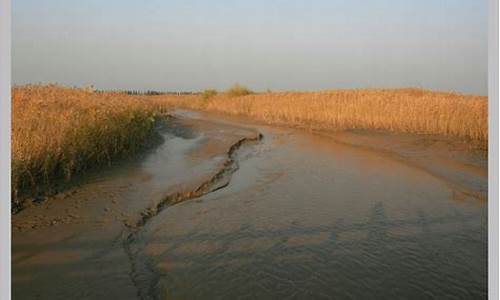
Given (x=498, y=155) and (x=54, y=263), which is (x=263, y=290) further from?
(x=498, y=155)

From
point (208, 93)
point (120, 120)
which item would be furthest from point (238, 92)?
point (120, 120)

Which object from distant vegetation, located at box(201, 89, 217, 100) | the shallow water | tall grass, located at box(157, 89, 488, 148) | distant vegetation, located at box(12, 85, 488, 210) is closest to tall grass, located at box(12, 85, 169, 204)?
distant vegetation, located at box(12, 85, 488, 210)

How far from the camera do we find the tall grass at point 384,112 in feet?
17.5

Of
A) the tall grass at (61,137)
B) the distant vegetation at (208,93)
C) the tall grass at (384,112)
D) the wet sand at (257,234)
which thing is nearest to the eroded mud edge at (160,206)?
the wet sand at (257,234)

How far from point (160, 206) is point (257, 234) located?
66cm

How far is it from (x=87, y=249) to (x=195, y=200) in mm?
936

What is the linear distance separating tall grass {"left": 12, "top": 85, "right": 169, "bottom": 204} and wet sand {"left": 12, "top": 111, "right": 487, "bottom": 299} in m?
0.20

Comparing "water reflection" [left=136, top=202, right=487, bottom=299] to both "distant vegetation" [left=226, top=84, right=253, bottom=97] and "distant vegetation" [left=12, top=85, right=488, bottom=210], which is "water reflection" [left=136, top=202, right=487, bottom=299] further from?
"distant vegetation" [left=226, top=84, right=253, bottom=97]

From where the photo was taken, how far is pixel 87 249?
1.92m

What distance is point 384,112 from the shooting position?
6.62 metres

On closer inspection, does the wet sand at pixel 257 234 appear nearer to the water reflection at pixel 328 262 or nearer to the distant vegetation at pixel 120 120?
the water reflection at pixel 328 262

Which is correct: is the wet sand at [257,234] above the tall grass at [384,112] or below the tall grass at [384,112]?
below

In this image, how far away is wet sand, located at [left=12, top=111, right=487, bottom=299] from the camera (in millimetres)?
1696
